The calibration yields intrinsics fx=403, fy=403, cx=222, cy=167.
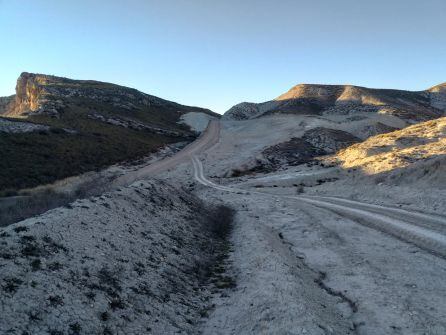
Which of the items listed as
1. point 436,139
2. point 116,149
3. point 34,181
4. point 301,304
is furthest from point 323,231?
point 116,149

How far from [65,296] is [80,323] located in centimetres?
96

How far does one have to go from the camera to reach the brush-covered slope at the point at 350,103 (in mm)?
112688

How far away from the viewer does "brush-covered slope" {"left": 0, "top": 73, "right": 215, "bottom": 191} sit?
48428 millimetres

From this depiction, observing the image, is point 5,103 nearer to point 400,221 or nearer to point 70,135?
point 70,135

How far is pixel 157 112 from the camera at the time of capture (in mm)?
133375

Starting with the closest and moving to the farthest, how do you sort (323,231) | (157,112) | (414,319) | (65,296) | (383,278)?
(65,296), (414,319), (383,278), (323,231), (157,112)

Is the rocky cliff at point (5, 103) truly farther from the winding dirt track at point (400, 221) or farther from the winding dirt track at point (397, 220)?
the winding dirt track at point (400, 221)

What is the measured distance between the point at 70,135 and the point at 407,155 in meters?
52.7

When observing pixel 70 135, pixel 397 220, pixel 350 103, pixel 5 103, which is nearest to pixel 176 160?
pixel 70 135

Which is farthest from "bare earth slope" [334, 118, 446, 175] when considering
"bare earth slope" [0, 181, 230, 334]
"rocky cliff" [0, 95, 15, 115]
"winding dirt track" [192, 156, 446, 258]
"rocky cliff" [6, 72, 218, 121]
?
"rocky cliff" [0, 95, 15, 115]

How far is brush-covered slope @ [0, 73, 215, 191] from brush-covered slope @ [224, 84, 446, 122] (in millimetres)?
31829

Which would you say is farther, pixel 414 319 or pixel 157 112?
pixel 157 112

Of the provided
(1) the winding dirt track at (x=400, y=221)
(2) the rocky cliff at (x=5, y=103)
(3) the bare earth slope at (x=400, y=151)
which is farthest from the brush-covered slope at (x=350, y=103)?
(1) the winding dirt track at (x=400, y=221)

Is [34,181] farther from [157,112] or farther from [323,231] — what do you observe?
[157,112]
